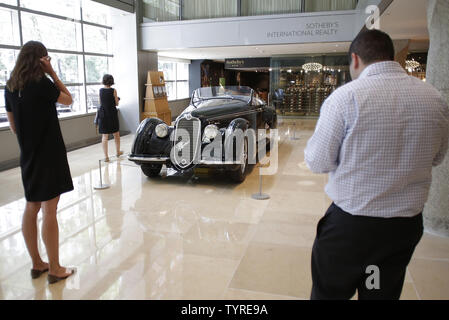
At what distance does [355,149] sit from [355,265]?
1.72 feet

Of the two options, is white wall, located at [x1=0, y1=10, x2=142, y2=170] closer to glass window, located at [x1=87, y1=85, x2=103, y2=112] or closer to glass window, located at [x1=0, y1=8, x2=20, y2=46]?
glass window, located at [x1=87, y1=85, x2=103, y2=112]

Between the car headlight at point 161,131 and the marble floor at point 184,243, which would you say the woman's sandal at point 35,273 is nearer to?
the marble floor at point 184,243

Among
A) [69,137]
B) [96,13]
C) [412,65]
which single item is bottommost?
[69,137]

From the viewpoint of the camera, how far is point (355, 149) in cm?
150

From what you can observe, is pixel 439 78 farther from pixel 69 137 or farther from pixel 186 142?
pixel 69 137

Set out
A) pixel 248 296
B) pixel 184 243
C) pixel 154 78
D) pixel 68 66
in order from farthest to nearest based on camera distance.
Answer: pixel 154 78 < pixel 68 66 < pixel 184 243 < pixel 248 296

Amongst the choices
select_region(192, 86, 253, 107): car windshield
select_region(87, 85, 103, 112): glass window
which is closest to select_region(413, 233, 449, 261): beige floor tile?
select_region(192, 86, 253, 107): car windshield

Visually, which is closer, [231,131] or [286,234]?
[286,234]

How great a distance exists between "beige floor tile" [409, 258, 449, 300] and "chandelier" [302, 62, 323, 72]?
1237 cm

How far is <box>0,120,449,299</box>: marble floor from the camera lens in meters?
2.83

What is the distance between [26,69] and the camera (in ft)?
8.46

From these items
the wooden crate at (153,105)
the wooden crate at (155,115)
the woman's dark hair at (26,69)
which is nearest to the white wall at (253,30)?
the wooden crate at (153,105)

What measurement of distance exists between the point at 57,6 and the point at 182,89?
9.06 meters

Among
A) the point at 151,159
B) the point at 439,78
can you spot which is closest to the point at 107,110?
the point at 151,159
